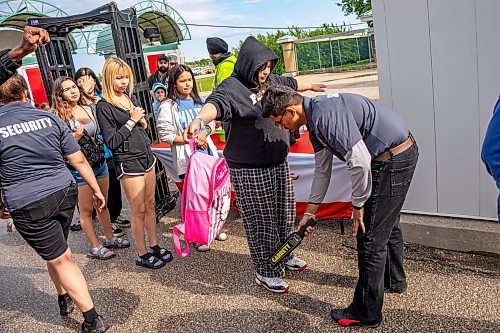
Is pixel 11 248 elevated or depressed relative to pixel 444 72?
depressed

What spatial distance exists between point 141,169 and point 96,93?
158cm

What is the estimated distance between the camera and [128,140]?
3.15m

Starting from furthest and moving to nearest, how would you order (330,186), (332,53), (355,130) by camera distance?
(332,53)
(330,186)
(355,130)

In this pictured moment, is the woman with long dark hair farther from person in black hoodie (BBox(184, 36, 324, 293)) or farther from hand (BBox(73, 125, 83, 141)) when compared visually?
person in black hoodie (BBox(184, 36, 324, 293))

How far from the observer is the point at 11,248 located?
4418mm

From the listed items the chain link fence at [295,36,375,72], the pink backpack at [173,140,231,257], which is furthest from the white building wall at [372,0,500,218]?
the chain link fence at [295,36,375,72]

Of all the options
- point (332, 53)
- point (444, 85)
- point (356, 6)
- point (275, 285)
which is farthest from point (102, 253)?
point (356, 6)

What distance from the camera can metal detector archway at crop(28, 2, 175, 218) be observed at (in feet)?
13.7

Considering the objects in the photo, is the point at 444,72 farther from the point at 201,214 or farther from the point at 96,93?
the point at 96,93

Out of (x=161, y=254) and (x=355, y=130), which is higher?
(x=355, y=130)

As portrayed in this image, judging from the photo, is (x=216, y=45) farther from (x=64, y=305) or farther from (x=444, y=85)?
(x=64, y=305)

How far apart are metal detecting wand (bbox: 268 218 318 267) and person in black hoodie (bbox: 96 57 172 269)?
49.0 inches

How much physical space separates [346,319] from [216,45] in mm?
2851

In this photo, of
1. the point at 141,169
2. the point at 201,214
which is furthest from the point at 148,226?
the point at 201,214
